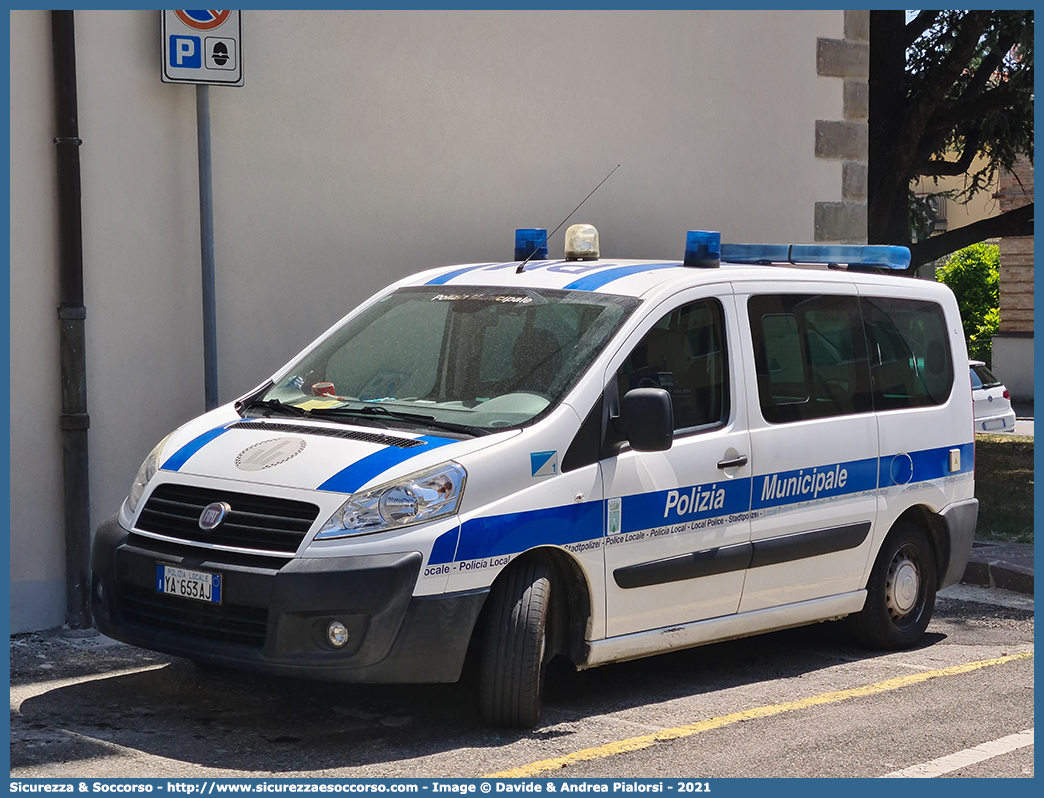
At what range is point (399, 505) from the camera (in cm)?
517

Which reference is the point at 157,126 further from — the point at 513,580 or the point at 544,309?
the point at 513,580

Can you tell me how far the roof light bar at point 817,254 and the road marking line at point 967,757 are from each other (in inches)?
106

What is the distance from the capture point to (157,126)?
25.2 ft

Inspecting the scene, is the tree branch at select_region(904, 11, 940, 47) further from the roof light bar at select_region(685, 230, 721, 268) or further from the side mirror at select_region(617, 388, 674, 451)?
the side mirror at select_region(617, 388, 674, 451)

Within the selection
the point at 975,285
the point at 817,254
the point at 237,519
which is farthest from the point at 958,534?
the point at 975,285

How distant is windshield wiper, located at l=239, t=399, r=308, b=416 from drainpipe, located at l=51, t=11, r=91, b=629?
1.55m

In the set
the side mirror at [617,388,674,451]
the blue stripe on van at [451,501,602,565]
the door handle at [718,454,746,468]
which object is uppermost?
the side mirror at [617,388,674,451]

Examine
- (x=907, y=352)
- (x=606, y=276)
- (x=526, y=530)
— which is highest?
(x=606, y=276)

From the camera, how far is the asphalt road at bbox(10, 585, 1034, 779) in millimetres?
5109

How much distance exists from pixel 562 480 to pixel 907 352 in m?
2.54

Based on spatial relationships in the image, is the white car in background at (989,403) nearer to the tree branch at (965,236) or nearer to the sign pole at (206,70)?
the tree branch at (965,236)

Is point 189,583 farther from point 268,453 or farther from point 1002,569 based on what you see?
point 1002,569

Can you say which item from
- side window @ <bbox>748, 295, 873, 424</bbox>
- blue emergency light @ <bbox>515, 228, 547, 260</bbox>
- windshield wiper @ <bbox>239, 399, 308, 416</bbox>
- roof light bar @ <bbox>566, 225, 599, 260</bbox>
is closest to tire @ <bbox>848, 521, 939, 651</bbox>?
side window @ <bbox>748, 295, 873, 424</bbox>
